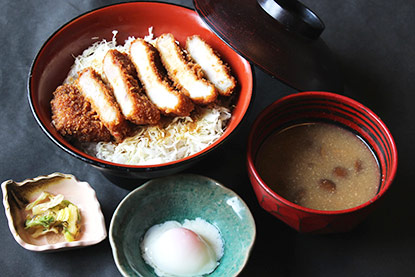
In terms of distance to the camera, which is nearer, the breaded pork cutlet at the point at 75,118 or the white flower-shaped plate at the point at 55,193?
the white flower-shaped plate at the point at 55,193

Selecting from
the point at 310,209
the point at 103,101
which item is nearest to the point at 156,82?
the point at 103,101

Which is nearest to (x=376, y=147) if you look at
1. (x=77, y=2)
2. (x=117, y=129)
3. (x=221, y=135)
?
(x=221, y=135)

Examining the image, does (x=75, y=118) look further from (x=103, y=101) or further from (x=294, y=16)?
(x=294, y=16)

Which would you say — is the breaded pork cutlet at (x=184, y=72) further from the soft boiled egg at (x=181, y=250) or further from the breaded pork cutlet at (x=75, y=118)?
the soft boiled egg at (x=181, y=250)

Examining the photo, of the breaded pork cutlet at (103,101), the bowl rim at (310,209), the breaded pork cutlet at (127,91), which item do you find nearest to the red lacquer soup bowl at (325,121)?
the bowl rim at (310,209)

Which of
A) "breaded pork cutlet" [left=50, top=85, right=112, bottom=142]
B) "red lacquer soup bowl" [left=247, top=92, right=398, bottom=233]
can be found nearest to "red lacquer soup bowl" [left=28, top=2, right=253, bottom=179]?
"breaded pork cutlet" [left=50, top=85, right=112, bottom=142]

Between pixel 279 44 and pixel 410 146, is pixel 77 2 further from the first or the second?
pixel 410 146
